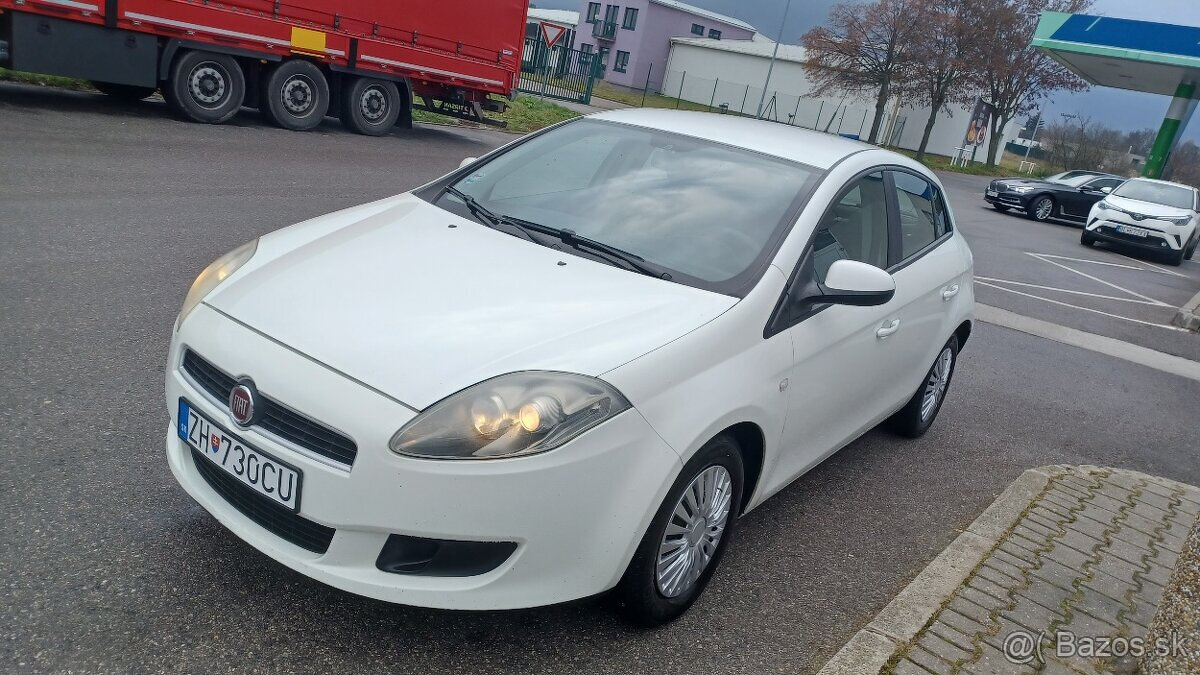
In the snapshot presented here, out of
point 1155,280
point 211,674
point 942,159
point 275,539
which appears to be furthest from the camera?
point 942,159

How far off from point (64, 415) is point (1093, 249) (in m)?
20.3

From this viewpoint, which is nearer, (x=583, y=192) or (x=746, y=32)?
(x=583, y=192)

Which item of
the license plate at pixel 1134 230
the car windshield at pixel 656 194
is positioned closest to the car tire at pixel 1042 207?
the license plate at pixel 1134 230

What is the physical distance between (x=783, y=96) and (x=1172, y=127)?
30.5 meters

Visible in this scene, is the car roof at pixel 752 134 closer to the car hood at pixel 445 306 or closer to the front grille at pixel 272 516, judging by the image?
the car hood at pixel 445 306

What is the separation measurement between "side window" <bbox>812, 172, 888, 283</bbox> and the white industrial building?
2075 inches

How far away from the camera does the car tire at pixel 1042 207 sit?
79.7 ft

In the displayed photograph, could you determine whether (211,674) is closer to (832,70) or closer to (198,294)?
(198,294)

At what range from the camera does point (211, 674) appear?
258cm

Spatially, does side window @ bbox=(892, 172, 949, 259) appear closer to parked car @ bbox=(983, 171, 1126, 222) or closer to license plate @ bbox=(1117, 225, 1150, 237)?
license plate @ bbox=(1117, 225, 1150, 237)

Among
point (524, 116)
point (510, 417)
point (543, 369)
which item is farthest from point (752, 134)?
point (524, 116)

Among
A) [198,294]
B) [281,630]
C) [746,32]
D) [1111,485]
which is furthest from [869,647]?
[746,32]

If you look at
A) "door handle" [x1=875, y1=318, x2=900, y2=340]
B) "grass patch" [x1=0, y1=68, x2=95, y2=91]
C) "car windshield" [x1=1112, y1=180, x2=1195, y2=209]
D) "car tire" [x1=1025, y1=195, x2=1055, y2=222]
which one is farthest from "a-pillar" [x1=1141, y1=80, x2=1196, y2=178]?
"door handle" [x1=875, y1=318, x2=900, y2=340]

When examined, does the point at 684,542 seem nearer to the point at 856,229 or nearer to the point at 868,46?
the point at 856,229
